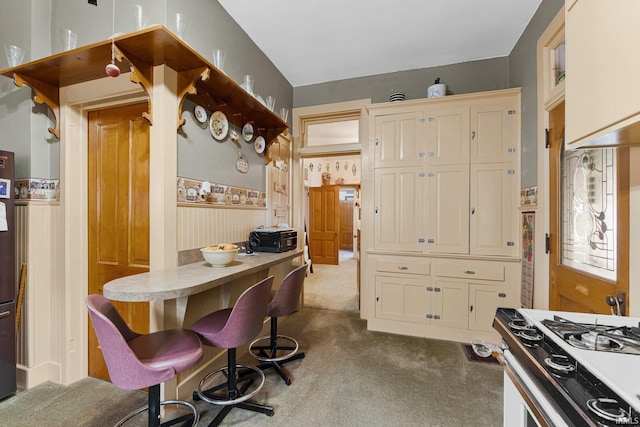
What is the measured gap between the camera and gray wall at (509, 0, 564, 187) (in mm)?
2314

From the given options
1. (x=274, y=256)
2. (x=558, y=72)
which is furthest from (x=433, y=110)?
(x=274, y=256)

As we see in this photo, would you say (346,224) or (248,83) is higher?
(248,83)

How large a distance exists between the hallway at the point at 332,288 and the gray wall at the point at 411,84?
2818 millimetres

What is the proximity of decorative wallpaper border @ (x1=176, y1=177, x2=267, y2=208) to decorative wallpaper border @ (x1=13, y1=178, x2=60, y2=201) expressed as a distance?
105 cm

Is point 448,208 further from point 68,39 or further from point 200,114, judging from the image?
point 68,39

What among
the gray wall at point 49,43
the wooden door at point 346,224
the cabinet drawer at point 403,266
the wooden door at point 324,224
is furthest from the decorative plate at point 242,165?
the wooden door at point 346,224

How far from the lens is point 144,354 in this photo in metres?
1.34

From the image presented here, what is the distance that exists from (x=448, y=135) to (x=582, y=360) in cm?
258

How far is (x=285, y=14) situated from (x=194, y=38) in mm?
884

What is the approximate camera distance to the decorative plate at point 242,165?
2.56 meters

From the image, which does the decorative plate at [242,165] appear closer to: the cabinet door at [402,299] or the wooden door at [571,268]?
the cabinet door at [402,299]

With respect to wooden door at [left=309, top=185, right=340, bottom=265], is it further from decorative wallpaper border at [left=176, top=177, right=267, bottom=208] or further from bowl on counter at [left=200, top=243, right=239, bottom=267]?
bowl on counter at [left=200, top=243, right=239, bottom=267]

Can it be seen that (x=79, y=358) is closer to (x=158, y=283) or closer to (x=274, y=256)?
(x=158, y=283)

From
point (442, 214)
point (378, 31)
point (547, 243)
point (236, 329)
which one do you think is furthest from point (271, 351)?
point (378, 31)
